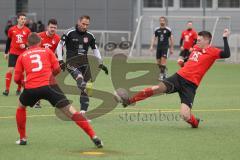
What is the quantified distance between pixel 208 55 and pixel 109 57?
26.7 m

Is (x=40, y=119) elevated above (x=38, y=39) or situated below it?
below

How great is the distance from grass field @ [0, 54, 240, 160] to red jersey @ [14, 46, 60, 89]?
1.08m

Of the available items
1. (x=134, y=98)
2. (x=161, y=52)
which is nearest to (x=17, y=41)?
(x=134, y=98)

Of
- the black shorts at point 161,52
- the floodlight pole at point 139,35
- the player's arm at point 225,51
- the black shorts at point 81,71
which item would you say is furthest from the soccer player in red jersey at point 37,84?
the floodlight pole at point 139,35

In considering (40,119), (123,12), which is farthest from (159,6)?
(40,119)

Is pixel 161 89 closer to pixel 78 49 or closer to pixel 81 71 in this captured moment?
pixel 81 71

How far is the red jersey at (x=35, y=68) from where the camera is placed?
12312mm

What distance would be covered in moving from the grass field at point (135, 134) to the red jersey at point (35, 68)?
1076 millimetres

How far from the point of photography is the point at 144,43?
147 feet

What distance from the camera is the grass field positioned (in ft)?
38.9

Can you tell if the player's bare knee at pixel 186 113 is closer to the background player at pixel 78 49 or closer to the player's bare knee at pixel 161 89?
the player's bare knee at pixel 161 89

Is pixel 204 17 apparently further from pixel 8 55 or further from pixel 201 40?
pixel 201 40

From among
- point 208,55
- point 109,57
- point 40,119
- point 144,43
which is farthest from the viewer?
point 144,43

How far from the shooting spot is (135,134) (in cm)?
1396
